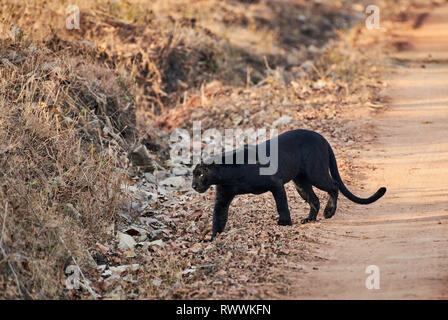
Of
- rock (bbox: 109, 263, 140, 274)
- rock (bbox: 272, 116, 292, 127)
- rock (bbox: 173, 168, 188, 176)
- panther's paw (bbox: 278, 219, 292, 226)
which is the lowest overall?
rock (bbox: 109, 263, 140, 274)

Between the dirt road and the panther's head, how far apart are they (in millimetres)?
1281

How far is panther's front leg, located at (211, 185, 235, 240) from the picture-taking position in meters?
6.34

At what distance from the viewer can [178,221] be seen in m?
7.34

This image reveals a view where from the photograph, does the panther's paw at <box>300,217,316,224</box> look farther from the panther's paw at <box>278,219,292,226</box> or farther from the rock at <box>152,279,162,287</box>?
the rock at <box>152,279,162,287</box>

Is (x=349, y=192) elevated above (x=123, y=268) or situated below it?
above

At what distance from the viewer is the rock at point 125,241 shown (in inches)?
252

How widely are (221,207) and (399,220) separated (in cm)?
187

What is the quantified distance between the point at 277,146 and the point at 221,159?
0.61m

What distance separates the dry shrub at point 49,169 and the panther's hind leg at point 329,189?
88.6 inches

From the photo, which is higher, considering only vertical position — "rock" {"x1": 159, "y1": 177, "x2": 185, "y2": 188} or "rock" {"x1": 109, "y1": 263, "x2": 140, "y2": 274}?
"rock" {"x1": 159, "y1": 177, "x2": 185, "y2": 188}

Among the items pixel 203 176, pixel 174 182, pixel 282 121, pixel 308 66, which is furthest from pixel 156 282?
pixel 308 66

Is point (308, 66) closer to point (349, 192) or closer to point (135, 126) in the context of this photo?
point (135, 126)

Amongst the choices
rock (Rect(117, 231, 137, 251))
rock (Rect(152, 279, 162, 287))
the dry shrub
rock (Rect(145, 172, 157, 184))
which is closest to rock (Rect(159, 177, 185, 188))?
rock (Rect(145, 172, 157, 184))

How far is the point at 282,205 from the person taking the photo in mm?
6316
